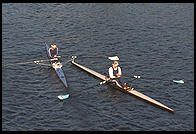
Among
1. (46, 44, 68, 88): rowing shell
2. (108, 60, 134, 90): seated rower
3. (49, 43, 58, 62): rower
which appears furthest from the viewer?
(49, 43, 58, 62): rower

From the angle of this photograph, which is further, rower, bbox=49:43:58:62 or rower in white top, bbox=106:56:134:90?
rower, bbox=49:43:58:62

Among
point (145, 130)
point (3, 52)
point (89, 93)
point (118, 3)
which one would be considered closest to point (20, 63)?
point (3, 52)

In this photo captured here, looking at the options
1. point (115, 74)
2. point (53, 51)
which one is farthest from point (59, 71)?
point (115, 74)

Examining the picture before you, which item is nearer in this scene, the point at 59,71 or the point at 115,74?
the point at 115,74

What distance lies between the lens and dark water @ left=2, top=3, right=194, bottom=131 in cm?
3759

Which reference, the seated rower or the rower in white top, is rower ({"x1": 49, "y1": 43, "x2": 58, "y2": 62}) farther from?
the seated rower

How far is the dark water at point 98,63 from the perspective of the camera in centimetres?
3759

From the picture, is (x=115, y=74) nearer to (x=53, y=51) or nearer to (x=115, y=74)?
(x=115, y=74)

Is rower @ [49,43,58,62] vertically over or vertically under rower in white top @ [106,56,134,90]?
over

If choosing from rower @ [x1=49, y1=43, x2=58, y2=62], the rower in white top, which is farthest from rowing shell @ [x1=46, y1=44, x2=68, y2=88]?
the rower in white top

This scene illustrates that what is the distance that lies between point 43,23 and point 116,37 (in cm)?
1288

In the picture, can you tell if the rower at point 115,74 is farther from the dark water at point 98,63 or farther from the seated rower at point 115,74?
the dark water at point 98,63

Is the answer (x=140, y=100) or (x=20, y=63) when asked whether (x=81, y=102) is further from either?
(x=20, y=63)

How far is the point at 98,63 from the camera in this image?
50.1 m
